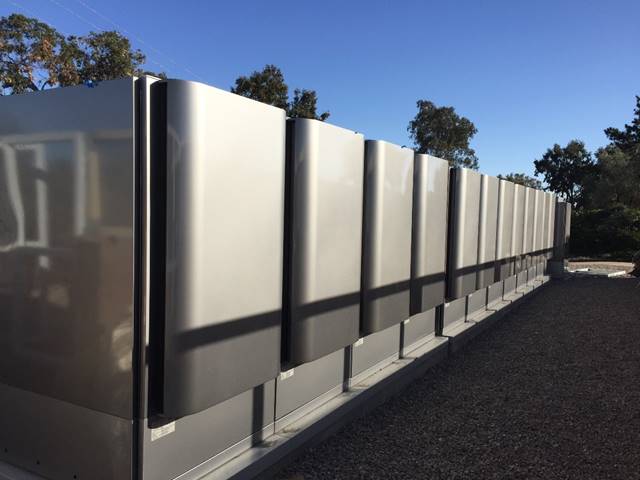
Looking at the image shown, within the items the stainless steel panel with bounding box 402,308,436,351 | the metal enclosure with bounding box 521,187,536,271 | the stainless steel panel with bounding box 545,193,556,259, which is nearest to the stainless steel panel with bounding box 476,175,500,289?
the stainless steel panel with bounding box 402,308,436,351

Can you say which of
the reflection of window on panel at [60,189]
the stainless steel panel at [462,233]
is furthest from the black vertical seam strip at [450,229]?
the reflection of window on panel at [60,189]

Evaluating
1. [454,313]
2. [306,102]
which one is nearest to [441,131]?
[306,102]

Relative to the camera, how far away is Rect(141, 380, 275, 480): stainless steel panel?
2258mm

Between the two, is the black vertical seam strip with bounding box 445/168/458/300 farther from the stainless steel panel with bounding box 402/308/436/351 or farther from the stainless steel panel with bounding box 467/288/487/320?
the stainless steel panel with bounding box 467/288/487/320

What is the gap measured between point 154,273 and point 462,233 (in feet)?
14.2

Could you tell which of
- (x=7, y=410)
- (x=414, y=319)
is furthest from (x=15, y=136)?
(x=414, y=319)

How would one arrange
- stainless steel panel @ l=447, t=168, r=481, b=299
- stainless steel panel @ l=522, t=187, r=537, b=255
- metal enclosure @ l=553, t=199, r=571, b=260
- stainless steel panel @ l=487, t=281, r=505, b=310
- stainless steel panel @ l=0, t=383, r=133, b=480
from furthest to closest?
1. metal enclosure @ l=553, t=199, r=571, b=260
2. stainless steel panel @ l=522, t=187, r=537, b=255
3. stainless steel panel @ l=487, t=281, r=505, b=310
4. stainless steel panel @ l=447, t=168, r=481, b=299
5. stainless steel panel @ l=0, t=383, r=133, b=480

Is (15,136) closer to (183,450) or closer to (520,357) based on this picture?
(183,450)

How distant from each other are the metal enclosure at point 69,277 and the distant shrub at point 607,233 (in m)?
24.6

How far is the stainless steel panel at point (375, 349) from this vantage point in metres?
3.98

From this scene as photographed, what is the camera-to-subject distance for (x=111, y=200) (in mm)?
2125

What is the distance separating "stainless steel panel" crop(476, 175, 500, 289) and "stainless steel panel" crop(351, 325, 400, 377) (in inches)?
91.1

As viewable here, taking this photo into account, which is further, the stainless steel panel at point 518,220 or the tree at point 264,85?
the tree at point 264,85

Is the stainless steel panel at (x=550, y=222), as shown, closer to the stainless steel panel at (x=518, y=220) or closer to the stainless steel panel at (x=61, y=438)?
the stainless steel panel at (x=518, y=220)
